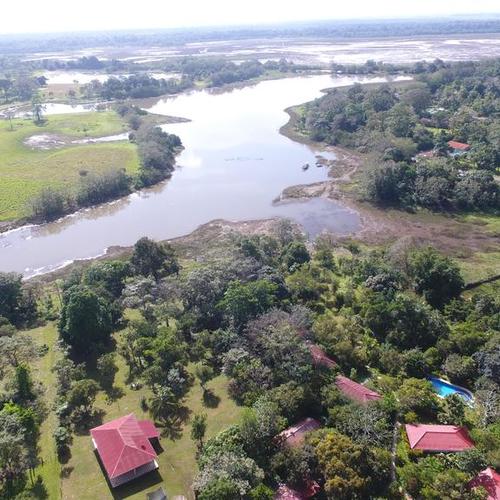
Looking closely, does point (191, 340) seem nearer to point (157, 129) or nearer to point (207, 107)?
point (157, 129)

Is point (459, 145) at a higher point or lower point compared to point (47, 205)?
higher

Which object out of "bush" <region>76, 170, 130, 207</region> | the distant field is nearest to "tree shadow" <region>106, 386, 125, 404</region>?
the distant field

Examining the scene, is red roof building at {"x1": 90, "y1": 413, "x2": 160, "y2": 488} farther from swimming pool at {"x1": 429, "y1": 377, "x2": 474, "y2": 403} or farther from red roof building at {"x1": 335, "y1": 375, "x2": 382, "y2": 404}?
swimming pool at {"x1": 429, "y1": 377, "x2": 474, "y2": 403}

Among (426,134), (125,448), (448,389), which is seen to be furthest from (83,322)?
(426,134)

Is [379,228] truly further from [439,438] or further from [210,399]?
[210,399]

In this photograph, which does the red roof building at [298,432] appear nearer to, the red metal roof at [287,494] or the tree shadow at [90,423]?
the red metal roof at [287,494]

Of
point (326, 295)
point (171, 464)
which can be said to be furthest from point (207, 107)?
point (171, 464)
